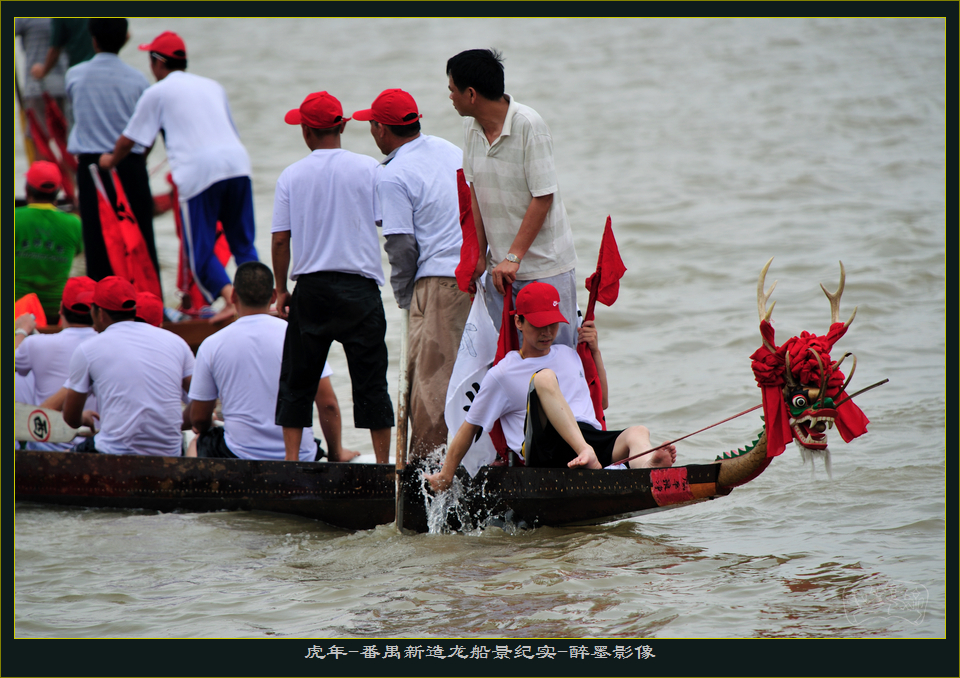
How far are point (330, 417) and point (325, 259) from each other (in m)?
1.00

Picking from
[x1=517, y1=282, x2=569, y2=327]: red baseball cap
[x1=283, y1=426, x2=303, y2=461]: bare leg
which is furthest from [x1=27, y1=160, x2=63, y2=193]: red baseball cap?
[x1=517, y1=282, x2=569, y2=327]: red baseball cap

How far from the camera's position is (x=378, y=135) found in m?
5.33

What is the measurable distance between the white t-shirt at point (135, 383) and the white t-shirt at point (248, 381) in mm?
295

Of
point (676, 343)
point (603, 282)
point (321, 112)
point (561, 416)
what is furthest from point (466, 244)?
point (676, 343)

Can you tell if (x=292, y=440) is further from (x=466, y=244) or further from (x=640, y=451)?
(x=640, y=451)

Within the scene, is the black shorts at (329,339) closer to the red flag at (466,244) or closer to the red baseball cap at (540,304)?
the red flag at (466,244)

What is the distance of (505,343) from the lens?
5.02 meters

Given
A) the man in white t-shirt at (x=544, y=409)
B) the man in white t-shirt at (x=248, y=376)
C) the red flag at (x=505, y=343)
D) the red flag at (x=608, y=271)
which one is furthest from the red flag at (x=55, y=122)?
the red flag at (x=608, y=271)

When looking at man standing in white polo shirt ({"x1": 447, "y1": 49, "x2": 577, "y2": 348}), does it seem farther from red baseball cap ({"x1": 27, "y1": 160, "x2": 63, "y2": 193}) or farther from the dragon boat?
red baseball cap ({"x1": 27, "y1": 160, "x2": 63, "y2": 193})

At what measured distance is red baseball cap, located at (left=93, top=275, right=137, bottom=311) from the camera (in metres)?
5.98

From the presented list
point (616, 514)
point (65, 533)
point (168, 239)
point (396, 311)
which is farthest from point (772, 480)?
point (168, 239)

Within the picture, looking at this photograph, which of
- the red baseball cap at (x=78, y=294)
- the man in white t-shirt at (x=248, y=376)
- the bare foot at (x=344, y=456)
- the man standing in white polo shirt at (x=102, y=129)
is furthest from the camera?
the man standing in white polo shirt at (x=102, y=129)

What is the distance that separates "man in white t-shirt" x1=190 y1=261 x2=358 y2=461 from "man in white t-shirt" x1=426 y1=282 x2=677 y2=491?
1.22 m

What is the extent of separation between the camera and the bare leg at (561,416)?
4.72 meters
